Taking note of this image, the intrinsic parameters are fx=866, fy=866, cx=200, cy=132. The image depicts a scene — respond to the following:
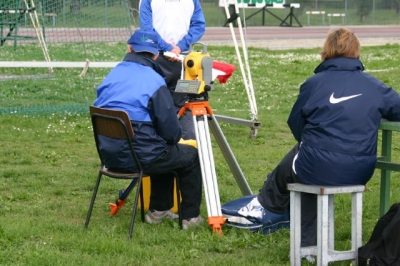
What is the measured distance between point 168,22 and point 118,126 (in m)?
2.47

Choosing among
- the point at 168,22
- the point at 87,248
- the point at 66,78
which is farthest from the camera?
the point at 66,78

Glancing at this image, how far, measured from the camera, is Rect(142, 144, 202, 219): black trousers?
608cm

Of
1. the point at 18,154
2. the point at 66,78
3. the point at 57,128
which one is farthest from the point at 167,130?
the point at 66,78

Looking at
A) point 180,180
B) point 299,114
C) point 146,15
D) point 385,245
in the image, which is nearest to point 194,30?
point 146,15

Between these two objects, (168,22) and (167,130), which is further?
(168,22)

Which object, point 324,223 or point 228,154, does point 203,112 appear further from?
point 324,223

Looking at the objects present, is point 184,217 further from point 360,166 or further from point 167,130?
point 360,166

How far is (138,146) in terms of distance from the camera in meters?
6.00

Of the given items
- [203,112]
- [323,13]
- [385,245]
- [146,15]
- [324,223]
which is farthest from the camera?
[323,13]

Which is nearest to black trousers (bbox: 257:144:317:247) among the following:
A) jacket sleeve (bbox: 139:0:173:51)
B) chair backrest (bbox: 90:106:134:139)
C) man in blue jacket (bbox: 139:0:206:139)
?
chair backrest (bbox: 90:106:134:139)

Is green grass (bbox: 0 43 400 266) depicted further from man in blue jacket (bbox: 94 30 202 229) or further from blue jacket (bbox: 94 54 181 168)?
blue jacket (bbox: 94 54 181 168)

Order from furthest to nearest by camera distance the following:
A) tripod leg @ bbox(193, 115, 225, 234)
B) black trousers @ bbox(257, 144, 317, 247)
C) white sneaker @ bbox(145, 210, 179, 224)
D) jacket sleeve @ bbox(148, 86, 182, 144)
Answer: white sneaker @ bbox(145, 210, 179, 224) → tripod leg @ bbox(193, 115, 225, 234) → jacket sleeve @ bbox(148, 86, 182, 144) → black trousers @ bbox(257, 144, 317, 247)

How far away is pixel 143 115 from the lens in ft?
19.7

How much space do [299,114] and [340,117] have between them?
1.05 feet
